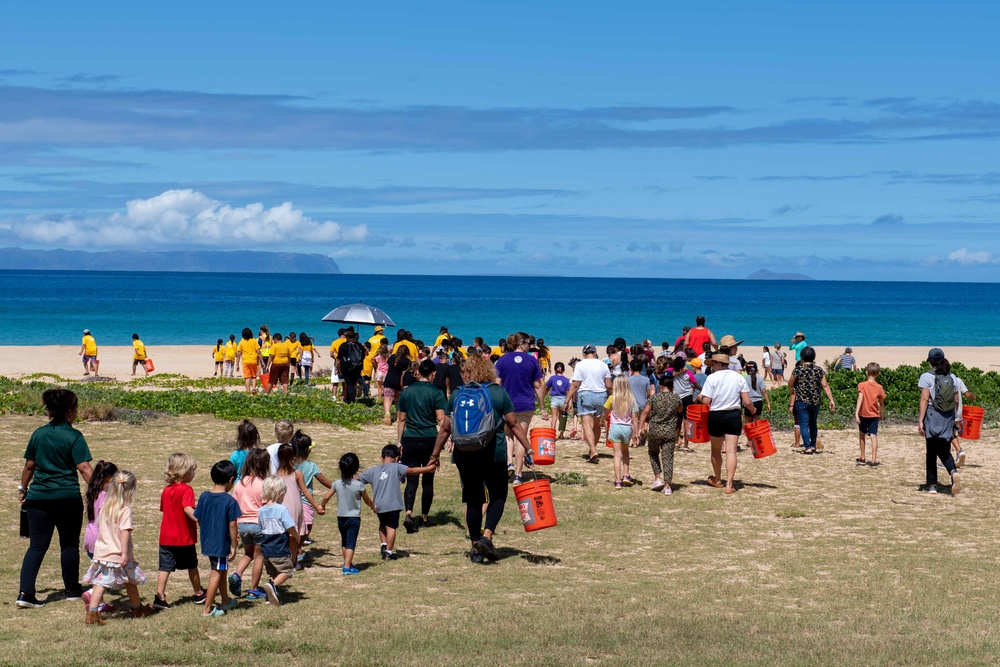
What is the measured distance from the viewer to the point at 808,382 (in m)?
17.0

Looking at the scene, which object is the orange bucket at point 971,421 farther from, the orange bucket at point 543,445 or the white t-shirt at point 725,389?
the orange bucket at point 543,445

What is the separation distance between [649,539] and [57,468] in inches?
229

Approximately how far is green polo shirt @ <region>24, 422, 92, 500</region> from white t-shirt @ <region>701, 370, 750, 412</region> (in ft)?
26.4

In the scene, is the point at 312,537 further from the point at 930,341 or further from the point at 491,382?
the point at 930,341

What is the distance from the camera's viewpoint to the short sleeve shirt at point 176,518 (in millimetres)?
7852

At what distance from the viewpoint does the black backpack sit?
2116 cm

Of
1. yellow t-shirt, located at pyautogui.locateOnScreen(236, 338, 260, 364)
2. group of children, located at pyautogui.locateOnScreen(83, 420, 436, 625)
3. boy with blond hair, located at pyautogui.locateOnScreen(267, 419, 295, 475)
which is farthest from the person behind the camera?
yellow t-shirt, located at pyautogui.locateOnScreen(236, 338, 260, 364)

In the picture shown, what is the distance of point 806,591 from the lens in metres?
8.90

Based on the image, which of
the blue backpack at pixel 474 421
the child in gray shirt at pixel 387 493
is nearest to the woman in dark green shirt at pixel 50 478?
the child in gray shirt at pixel 387 493

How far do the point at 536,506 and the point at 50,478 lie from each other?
419cm

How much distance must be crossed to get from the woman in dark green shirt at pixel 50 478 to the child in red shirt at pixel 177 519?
2.43 ft

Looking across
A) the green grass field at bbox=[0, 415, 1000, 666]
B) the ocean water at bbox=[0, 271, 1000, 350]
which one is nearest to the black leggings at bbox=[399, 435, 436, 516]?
the green grass field at bbox=[0, 415, 1000, 666]

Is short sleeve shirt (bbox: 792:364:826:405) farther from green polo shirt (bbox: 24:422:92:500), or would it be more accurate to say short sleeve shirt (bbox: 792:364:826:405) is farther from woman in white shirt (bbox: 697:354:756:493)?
green polo shirt (bbox: 24:422:92:500)

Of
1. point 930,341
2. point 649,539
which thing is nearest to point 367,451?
point 649,539
